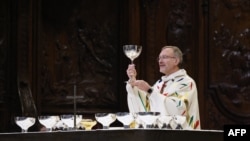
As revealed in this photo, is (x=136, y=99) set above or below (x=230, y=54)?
below

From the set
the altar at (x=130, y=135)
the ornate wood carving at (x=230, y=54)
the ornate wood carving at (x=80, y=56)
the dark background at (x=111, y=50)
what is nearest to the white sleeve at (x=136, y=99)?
the altar at (x=130, y=135)

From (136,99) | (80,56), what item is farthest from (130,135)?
(80,56)

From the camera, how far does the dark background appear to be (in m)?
7.25

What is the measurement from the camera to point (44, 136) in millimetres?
3865

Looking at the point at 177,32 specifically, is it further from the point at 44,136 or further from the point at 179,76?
the point at 44,136

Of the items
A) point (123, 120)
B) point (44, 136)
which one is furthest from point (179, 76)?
point (44, 136)

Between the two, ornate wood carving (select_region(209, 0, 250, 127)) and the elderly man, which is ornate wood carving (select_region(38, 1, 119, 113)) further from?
the elderly man

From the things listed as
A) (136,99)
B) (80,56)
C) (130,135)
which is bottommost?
(130,135)

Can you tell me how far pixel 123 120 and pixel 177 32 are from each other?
11.7 ft

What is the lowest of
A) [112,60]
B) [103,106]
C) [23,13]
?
[103,106]

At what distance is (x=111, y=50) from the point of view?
779cm

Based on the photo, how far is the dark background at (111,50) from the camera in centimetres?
725

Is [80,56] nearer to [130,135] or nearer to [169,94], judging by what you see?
[169,94]

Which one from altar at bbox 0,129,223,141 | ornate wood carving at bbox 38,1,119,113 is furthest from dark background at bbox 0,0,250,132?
altar at bbox 0,129,223,141
